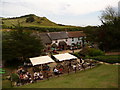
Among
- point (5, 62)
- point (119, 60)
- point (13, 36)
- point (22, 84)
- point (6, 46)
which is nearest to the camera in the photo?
point (22, 84)

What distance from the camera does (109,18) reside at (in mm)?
47812

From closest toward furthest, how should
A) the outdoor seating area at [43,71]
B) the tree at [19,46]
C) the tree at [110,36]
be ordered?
1. the outdoor seating area at [43,71]
2. the tree at [19,46]
3. the tree at [110,36]

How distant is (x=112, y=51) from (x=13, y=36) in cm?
2411

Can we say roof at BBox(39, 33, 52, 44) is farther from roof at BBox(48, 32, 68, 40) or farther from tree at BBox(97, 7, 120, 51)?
tree at BBox(97, 7, 120, 51)

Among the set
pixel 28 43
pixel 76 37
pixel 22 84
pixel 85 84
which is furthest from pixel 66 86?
pixel 76 37

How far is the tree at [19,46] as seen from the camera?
2497 cm

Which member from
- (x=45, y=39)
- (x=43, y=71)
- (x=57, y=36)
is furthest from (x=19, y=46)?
(x=57, y=36)

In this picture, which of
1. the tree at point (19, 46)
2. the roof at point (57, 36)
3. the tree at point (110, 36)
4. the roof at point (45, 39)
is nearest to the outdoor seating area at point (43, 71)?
the tree at point (19, 46)

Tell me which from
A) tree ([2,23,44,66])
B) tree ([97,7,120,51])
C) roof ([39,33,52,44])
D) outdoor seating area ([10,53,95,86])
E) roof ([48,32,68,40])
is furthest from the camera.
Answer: roof ([48,32,68,40])

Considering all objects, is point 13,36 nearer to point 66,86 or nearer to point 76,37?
point 66,86

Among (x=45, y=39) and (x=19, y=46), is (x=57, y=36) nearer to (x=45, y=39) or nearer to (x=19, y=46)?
(x=45, y=39)

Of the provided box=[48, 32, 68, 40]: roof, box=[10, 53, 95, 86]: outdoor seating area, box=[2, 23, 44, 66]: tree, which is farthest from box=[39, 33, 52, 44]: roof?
box=[10, 53, 95, 86]: outdoor seating area

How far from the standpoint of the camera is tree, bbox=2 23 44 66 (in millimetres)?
24969

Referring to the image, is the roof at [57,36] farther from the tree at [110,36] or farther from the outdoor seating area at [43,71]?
the outdoor seating area at [43,71]
